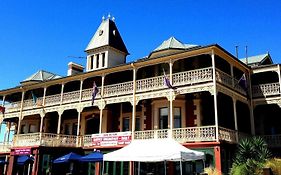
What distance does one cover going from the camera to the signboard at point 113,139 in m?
23.0

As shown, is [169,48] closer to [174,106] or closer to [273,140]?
[174,106]

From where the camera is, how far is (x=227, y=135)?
20.0 m

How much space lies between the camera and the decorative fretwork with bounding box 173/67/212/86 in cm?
2036

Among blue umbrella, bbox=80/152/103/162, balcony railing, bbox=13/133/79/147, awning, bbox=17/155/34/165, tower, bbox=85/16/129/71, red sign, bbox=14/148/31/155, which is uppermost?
tower, bbox=85/16/129/71

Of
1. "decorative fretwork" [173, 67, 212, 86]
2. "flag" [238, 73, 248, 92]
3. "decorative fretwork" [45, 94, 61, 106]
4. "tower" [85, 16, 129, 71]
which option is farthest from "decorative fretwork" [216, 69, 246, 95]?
"decorative fretwork" [45, 94, 61, 106]

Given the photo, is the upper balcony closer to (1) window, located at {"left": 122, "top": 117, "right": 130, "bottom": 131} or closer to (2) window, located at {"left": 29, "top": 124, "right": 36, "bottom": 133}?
(1) window, located at {"left": 122, "top": 117, "right": 130, "bottom": 131}

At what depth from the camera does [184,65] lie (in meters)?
23.9

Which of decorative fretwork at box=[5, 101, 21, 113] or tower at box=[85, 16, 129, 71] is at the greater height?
tower at box=[85, 16, 129, 71]

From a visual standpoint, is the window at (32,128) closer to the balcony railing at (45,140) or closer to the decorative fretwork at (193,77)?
the balcony railing at (45,140)

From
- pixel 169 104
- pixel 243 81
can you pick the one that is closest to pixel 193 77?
pixel 169 104

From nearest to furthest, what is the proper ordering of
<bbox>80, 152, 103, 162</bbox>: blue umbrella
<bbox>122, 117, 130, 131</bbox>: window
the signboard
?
<bbox>80, 152, 103, 162</bbox>: blue umbrella < the signboard < <bbox>122, 117, 130, 131</bbox>: window

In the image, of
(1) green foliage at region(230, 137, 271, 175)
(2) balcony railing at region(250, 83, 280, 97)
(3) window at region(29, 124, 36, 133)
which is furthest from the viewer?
(3) window at region(29, 124, 36, 133)

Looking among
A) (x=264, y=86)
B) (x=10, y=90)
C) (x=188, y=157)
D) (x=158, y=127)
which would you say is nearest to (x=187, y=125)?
(x=158, y=127)

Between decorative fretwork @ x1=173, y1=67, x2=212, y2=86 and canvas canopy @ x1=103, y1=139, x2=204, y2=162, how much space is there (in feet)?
21.4
